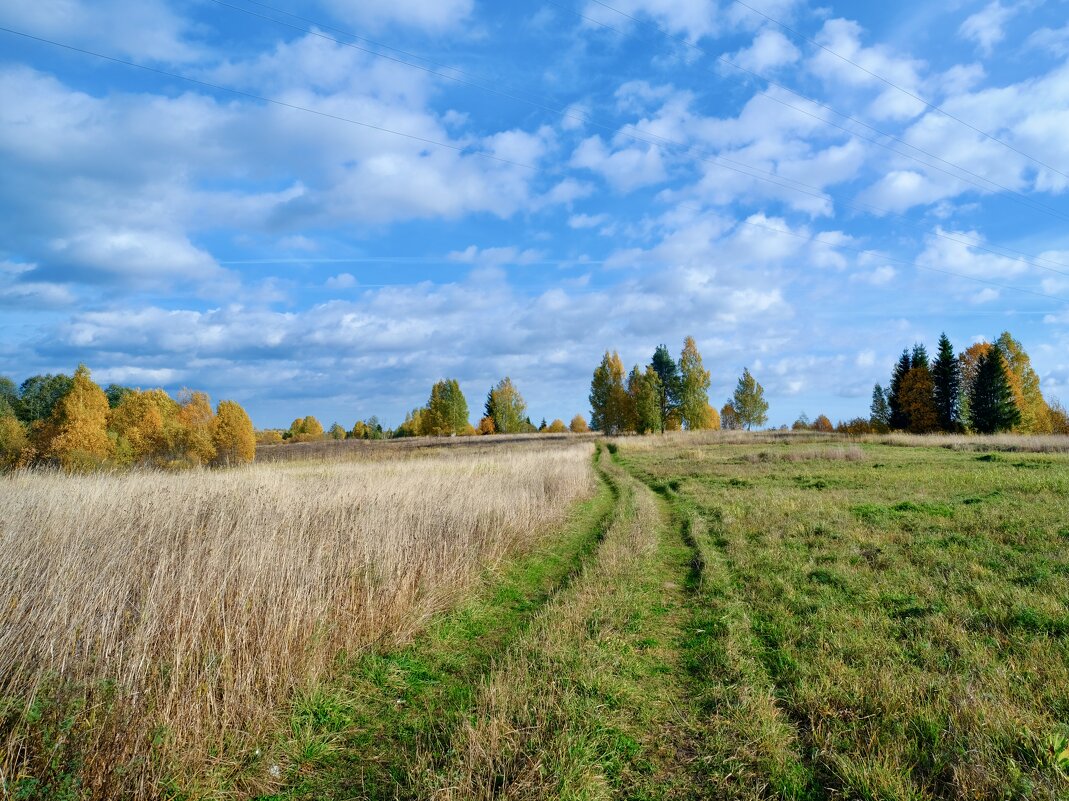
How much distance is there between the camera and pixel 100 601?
4.33 m

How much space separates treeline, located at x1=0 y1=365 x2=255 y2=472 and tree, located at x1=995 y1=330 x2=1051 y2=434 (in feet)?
234

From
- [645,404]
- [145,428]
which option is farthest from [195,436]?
[645,404]

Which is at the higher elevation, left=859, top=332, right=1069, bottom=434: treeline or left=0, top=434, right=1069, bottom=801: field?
left=859, top=332, right=1069, bottom=434: treeline

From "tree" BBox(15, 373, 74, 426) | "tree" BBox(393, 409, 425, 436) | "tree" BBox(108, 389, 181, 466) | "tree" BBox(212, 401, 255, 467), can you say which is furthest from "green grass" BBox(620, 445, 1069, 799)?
"tree" BBox(393, 409, 425, 436)

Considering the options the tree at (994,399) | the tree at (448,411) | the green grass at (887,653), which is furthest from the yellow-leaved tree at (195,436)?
the tree at (994,399)

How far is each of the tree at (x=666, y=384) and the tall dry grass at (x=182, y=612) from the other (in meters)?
60.4

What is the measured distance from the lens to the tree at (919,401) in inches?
2245

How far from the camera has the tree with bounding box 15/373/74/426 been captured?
57094mm

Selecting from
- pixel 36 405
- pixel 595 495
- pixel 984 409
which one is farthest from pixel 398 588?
pixel 36 405

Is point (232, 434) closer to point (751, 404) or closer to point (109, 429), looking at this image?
point (109, 429)

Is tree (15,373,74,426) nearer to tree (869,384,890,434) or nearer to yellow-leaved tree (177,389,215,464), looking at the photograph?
yellow-leaved tree (177,389,215,464)

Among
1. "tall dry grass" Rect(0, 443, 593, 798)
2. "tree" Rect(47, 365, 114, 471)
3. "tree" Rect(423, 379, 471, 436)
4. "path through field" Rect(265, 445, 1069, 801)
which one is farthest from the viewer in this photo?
"tree" Rect(423, 379, 471, 436)

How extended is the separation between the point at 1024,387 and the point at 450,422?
71235 mm

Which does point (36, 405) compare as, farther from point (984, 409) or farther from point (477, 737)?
point (984, 409)
